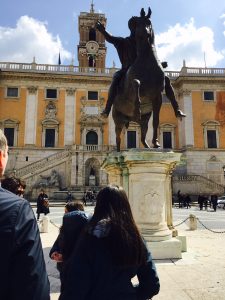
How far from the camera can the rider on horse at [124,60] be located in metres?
7.13

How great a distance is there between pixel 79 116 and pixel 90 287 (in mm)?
35191

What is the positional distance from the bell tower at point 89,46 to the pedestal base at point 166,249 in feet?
140

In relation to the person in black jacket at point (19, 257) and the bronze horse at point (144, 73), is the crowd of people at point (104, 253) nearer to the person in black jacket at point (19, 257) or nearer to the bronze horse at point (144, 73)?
the person in black jacket at point (19, 257)

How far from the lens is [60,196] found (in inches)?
1148

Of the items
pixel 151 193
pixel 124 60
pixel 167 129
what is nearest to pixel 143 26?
pixel 124 60

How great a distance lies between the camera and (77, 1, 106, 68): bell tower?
153ft

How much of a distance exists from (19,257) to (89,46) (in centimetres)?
4811

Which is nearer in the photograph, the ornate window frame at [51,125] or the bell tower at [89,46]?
the ornate window frame at [51,125]

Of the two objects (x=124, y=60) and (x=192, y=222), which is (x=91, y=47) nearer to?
(x=192, y=222)

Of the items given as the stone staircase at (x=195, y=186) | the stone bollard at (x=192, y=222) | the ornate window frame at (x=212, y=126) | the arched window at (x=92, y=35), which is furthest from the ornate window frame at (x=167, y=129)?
the stone bollard at (x=192, y=222)

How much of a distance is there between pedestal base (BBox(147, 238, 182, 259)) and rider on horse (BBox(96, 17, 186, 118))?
2748mm

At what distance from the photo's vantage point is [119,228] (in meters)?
2.06

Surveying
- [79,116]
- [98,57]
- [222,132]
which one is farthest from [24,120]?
[222,132]

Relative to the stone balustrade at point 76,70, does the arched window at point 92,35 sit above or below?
above
